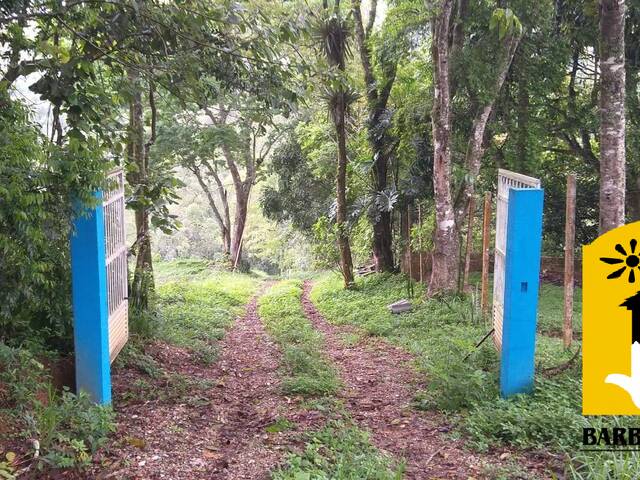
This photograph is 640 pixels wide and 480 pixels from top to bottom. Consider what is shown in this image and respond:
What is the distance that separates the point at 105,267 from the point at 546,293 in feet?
32.3

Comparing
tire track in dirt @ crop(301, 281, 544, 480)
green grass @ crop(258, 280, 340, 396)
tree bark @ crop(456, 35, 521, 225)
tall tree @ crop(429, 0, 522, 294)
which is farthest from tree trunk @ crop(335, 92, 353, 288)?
tire track in dirt @ crop(301, 281, 544, 480)

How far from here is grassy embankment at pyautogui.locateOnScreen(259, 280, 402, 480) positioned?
3.39 m

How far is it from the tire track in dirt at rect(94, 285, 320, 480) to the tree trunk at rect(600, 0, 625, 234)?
4027 millimetres

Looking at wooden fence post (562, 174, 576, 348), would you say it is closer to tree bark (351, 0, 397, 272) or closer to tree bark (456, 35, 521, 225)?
tree bark (456, 35, 521, 225)

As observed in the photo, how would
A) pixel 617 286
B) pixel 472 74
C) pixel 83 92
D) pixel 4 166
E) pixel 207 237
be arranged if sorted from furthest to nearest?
pixel 207 237 < pixel 472 74 < pixel 83 92 < pixel 617 286 < pixel 4 166

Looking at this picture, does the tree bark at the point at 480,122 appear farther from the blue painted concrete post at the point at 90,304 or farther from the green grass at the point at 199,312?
the blue painted concrete post at the point at 90,304

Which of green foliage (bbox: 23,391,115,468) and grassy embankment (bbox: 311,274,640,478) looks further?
grassy embankment (bbox: 311,274,640,478)

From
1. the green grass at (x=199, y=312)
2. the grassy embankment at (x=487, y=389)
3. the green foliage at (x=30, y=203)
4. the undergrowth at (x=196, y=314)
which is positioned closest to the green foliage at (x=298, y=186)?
the undergrowth at (x=196, y=314)

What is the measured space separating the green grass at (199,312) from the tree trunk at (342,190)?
262cm

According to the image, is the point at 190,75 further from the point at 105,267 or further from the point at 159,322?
the point at 159,322

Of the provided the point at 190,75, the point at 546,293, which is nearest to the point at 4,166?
the point at 190,75

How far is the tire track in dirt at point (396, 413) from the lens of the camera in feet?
12.2

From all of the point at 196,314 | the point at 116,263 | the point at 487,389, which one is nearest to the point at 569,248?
the point at 487,389

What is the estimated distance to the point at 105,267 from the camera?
4.38 metres
